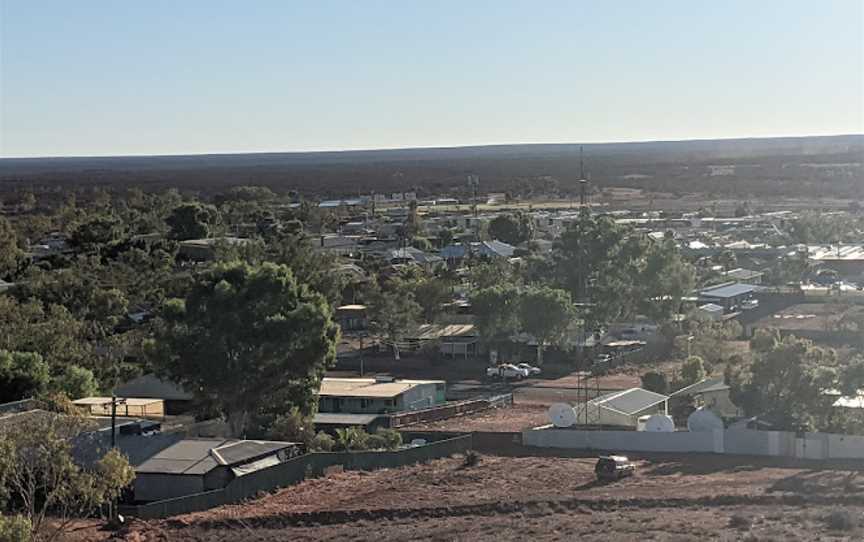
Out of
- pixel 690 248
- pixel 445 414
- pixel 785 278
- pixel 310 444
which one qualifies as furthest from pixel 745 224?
pixel 310 444

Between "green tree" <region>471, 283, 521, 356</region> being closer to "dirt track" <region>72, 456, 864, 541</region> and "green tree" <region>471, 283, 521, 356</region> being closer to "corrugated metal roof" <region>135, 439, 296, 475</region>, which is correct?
"dirt track" <region>72, 456, 864, 541</region>

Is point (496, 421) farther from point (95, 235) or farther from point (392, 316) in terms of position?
point (95, 235)

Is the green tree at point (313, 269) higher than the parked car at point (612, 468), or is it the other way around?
the green tree at point (313, 269)

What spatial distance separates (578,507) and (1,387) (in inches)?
645

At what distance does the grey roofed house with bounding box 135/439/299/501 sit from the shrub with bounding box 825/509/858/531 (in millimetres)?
11347

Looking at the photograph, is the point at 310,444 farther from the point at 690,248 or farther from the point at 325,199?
the point at 325,199

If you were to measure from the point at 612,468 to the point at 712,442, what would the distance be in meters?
3.80

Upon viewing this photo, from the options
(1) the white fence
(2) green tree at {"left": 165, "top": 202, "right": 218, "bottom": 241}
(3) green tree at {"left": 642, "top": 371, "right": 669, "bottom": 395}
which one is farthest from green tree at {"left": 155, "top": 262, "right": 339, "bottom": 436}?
(2) green tree at {"left": 165, "top": 202, "right": 218, "bottom": 241}

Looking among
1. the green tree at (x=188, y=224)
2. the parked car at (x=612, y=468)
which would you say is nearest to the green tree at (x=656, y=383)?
the parked car at (x=612, y=468)

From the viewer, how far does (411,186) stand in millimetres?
197625

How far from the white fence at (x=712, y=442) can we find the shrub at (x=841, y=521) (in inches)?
248

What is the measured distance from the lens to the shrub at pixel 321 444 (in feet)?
97.5

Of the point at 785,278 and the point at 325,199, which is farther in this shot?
the point at 325,199

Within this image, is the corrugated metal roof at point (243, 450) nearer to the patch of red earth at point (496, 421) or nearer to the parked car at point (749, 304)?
the patch of red earth at point (496, 421)
